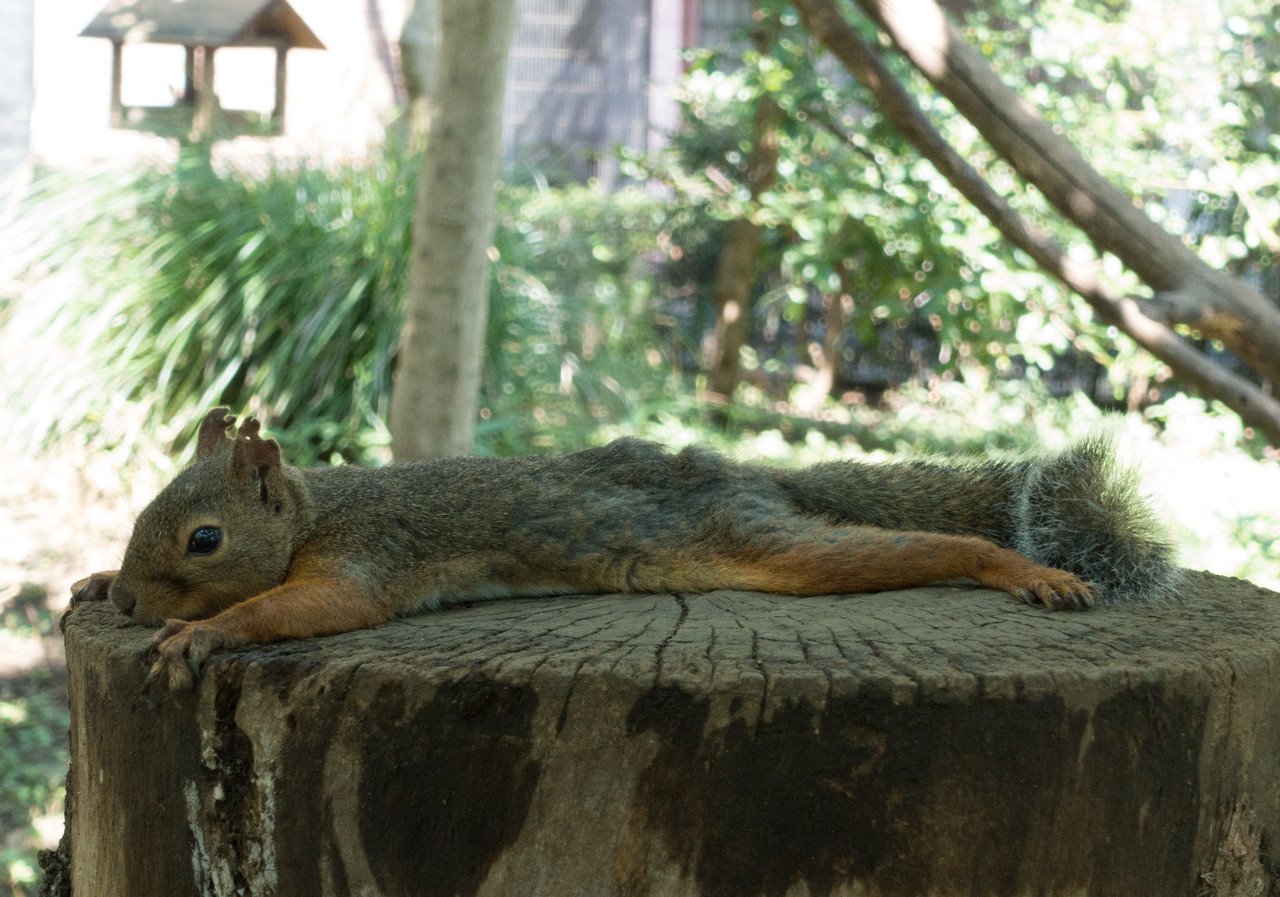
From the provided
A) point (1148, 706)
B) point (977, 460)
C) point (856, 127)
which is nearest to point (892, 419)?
point (856, 127)

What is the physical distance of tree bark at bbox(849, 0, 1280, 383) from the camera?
334 cm

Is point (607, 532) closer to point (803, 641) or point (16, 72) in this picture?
point (803, 641)

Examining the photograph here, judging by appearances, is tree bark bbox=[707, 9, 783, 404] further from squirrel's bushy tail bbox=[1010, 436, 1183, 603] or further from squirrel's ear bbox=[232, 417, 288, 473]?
squirrel's ear bbox=[232, 417, 288, 473]

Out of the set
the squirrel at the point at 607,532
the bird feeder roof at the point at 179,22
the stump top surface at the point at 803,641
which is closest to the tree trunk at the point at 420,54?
the bird feeder roof at the point at 179,22

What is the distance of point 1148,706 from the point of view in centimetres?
164

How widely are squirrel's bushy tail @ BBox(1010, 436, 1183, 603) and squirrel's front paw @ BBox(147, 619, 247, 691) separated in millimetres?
1483

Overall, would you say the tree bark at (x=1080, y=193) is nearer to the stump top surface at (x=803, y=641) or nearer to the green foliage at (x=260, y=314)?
the stump top surface at (x=803, y=641)

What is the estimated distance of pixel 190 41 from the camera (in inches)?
306

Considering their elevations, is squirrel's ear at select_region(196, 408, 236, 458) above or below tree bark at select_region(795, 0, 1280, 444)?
below

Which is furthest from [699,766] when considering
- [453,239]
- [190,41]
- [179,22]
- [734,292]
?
[734,292]

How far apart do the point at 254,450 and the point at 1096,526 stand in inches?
60.3

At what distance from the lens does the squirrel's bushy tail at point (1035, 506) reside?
2238 millimetres

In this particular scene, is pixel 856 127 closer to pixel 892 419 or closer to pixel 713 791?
pixel 892 419

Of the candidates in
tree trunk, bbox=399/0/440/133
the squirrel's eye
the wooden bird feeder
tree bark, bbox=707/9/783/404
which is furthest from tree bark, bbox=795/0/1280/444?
tree bark, bbox=707/9/783/404
